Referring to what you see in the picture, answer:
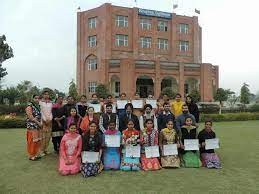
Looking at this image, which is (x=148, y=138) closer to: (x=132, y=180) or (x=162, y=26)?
(x=132, y=180)

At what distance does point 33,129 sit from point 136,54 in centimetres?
3201

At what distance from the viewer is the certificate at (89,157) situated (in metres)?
6.89

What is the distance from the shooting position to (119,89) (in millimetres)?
38250

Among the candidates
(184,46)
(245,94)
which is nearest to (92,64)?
(184,46)

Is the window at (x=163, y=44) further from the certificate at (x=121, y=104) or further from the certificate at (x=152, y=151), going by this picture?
the certificate at (x=152, y=151)

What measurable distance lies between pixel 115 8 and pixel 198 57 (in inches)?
527

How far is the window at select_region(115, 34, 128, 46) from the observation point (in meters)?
39.1

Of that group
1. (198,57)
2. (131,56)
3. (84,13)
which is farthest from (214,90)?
(84,13)

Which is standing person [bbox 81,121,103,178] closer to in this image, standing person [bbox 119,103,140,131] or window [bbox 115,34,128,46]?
standing person [bbox 119,103,140,131]

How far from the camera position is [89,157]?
6.94 m

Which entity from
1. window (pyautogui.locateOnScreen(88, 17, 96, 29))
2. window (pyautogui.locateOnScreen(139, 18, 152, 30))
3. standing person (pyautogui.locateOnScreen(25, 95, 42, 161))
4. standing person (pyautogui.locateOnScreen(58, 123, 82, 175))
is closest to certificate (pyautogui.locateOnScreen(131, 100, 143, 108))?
standing person (pyautogui.locateOnScreen(58, 123, 82, 175))

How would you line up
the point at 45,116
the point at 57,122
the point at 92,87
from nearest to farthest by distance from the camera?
the point at 45,116
the point at 57,122
the point at 92,87

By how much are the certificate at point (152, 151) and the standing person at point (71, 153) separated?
1561mm

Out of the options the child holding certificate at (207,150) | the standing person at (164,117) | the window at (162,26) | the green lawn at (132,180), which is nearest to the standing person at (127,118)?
the standing person at (164,117)
